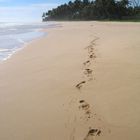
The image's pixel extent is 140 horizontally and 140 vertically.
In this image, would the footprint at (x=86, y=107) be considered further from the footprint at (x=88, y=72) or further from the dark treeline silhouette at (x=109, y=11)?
the dark treeline silhouette at (x=109, y=11)

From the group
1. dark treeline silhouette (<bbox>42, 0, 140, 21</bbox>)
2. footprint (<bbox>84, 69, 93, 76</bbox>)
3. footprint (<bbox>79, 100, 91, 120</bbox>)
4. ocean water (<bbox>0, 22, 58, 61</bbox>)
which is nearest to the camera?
footprint (<bbox>79, 100, 91, 120</bbox>)

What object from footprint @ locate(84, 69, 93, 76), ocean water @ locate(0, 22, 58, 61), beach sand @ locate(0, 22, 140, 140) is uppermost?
footprint @ locate(84, 69, 93, 76)

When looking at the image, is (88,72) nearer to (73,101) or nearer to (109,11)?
(73,101)

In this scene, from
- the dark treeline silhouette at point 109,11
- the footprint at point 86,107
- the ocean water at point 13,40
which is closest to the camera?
the footprint at point 86,107

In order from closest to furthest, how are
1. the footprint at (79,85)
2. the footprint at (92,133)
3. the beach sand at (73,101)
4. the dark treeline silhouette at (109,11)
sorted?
the footprint at (92,133) < the beach sand at (73,101) < the footprint at (79,85) < the dark treeline silhouette at (109,11)

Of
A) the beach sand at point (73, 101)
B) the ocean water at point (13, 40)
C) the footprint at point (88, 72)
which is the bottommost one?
the ocean water at point (13, 40)

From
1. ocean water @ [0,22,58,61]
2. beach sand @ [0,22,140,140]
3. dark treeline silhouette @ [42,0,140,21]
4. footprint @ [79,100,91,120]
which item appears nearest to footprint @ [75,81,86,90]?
beach sand @ [0,22,140,140]

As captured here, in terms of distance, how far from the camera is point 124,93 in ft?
14.9

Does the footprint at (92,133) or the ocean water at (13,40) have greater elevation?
the footprint at (92,133)

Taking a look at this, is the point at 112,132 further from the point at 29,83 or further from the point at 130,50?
the point at 130,50

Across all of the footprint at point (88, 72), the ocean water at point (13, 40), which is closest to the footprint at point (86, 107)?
the footprint at point (88, 72)

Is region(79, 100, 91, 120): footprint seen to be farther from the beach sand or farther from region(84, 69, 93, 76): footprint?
region(84, 69, 93, 76): footprint

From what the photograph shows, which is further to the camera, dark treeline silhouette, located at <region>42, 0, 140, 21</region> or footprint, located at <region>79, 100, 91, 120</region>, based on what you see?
dark treeline silhouette, located at <region>42, 0, 140, 21</region>

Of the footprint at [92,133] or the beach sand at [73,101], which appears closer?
the footprint at [92,133]
